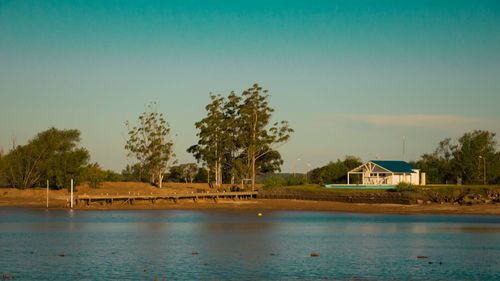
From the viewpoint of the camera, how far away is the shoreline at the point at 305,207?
68.8 meters

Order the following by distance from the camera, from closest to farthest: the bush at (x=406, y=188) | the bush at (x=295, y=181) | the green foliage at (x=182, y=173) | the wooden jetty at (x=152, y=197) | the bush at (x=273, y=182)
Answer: the wooden jetty at (x=152, y=197) < the bush at (x=406, y=188) < the bush at (x=273, y=182) < the bush at (x=295, y=181) < the green foliage at (x=182, y=173)

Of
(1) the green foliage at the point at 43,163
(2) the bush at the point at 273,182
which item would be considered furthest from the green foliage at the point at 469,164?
(1) the green foliage at the point at 43,163

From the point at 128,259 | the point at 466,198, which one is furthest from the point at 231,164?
the point at 128,259

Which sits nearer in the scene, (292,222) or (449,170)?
(292,222)

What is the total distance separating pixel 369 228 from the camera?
162 ft

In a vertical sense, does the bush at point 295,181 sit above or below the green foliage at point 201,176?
below

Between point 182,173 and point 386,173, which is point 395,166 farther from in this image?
point 182,173

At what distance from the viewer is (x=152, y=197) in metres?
78.5

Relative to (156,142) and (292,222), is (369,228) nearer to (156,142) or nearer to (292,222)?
(292,222)

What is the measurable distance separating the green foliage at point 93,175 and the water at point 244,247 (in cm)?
2534

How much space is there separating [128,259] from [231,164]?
73755mm

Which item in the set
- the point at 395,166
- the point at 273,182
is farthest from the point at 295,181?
the point at 395,166

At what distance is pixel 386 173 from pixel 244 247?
6281 centimetres

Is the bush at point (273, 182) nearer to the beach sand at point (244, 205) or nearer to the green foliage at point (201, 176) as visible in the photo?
the beach sand at point (244, 205)
